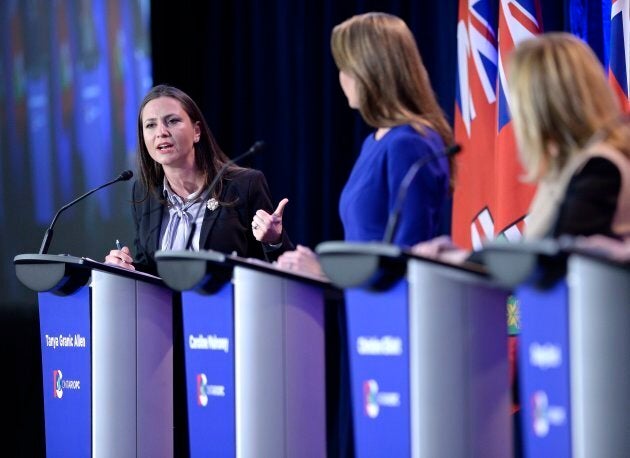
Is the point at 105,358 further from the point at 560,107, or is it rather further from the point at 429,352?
the point at 560,107

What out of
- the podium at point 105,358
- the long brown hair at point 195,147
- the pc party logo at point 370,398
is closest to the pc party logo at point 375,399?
the pc party logo at point 370,398

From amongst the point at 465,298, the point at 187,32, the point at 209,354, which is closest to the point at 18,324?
the point at 187,32

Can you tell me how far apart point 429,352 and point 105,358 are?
1.22 m

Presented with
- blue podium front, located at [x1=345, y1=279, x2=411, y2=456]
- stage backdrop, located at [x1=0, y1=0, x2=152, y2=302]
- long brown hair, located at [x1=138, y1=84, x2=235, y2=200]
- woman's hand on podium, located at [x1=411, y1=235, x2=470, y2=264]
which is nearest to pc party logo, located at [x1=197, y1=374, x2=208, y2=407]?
blue podium front, located at [x1=345, y1=279, x2=411, y2=456]

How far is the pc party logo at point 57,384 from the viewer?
11.4 ft

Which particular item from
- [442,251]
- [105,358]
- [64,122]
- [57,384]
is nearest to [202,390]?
[105,358]

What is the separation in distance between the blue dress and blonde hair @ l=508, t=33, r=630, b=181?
1.60ft

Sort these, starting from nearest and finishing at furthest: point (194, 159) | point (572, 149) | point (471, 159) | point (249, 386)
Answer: point (572, 149)
point (249, 386)
point (194, 159)
point (471, 159)

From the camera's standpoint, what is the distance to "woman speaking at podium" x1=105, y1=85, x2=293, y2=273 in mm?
3889

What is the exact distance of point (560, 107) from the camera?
2.45m

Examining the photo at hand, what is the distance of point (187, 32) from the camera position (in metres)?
6.14

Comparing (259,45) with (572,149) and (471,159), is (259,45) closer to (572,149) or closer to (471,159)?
(471,159)

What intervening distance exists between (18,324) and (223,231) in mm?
2236

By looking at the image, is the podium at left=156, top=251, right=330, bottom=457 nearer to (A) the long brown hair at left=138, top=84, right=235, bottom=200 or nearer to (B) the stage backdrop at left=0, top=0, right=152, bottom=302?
(A) the long brown hair at left=138, top=84, right=235, bottom=200
